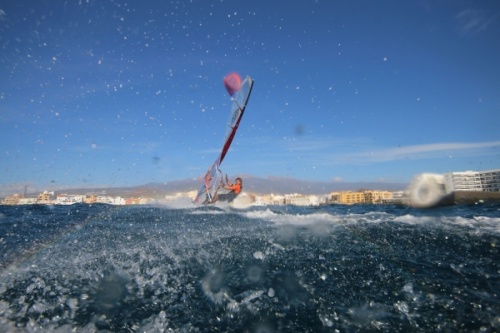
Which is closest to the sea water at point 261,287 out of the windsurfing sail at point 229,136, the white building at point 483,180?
the windsurfing sail at point 229,136

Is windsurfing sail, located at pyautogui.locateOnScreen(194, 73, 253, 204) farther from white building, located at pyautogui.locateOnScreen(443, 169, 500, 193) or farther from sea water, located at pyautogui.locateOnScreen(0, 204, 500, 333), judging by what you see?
white building, located at pyautogui.locateOnScreen(443, 169, 500, 193)

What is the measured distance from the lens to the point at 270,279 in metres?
2.83

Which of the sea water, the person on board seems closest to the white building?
the person on board

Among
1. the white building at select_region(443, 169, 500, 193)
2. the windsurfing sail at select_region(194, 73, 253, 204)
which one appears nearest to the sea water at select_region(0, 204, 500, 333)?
the windsurfing sail at select_region(194, 73, 253, 204)

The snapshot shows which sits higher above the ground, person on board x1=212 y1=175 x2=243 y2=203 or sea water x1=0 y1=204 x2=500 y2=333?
person on board x1=212 y1=175 x2=243 y2=203

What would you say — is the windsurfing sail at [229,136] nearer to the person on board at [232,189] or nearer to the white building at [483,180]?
the person on board at [232,189]

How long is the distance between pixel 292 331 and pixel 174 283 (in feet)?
4.41

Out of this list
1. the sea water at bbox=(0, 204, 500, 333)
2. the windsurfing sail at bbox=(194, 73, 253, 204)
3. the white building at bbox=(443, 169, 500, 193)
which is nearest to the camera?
the sea water at bbox=(0, 204, 500, 333)

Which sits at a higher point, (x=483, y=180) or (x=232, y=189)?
(x=483, y=180)

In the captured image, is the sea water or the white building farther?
the white building

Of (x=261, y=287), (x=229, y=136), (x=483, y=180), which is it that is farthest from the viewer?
(x=483, y=180)

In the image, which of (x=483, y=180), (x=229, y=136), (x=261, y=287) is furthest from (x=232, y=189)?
(x=483, y=180)

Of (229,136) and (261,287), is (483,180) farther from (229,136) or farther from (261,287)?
(261,287)

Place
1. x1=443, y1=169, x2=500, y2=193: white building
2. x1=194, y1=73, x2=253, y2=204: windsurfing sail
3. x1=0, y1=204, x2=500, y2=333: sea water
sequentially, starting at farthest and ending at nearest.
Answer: x1=443, y1=169, x2=500, y2=193: white building
x1=194, y1=73, x2=253, y2=204: windsurfing sail
x1=0, y1=204, x2=500, y2=333: sea water
